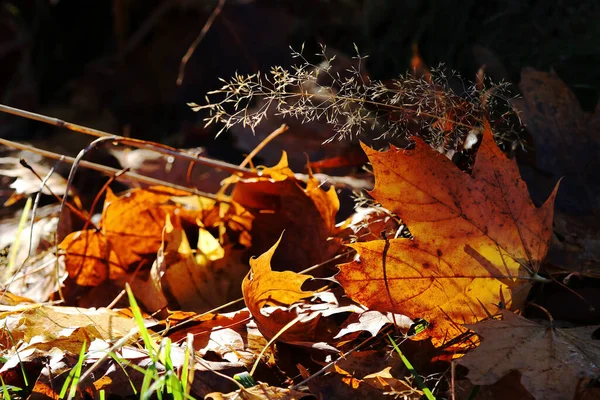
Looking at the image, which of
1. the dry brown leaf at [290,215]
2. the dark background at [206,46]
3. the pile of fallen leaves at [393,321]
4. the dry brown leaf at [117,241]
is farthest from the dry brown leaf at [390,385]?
the dark background at [206,46]

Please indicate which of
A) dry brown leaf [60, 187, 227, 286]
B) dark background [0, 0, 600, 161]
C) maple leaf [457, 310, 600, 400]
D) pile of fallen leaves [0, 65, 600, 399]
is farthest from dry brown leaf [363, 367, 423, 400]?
dark background [0, 0, 600, 161]

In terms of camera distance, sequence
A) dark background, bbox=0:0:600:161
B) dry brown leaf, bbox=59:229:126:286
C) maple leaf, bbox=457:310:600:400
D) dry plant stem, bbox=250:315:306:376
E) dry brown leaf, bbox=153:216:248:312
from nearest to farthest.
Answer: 1. maple leaf, bbox=457:310:600:400
2. dry plant stem, bbox=250:315:306:376
3. dry brown leaf, bbox=153:216:248:312
4. dry brown leaf, bbox=59:229:126:286
5. dark background, bbox=0:0:600:161

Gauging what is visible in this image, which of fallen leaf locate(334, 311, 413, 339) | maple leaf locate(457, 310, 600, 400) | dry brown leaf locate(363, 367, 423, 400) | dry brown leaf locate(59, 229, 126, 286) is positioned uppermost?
maple leaf locate(457, 310, 600, 400)

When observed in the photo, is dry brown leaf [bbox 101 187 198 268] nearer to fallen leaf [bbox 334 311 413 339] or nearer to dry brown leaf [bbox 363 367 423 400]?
fallen leaf [bbox 334 311 413 339]

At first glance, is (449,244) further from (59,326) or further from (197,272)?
(59,326)

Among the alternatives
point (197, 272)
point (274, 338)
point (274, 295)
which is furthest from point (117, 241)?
A: point (274, 338)

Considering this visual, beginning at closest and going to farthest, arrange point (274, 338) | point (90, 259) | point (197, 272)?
point (274, 338) < point (197, 272) < point (90, 259)
